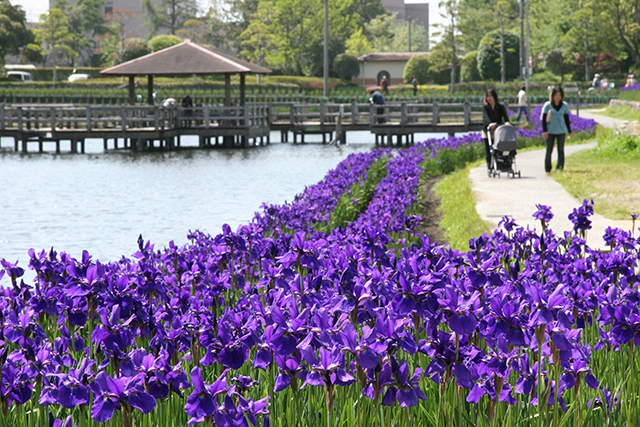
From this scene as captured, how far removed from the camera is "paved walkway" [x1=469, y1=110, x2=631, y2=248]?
814 centimetres

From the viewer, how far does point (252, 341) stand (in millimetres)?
2363

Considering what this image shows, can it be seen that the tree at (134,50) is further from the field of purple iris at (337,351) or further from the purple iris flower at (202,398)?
the purple iris flower at (202,398)

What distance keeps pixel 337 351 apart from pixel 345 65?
214 feet

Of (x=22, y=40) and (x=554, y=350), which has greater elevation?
(x=22, y=40)

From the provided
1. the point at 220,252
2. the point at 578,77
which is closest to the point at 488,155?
the point at 220,252

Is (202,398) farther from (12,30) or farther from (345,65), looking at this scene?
(12,30)

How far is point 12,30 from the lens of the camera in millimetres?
62875

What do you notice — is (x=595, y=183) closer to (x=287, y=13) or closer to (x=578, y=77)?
(x=578, y=77)

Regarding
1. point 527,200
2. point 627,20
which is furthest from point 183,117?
point 627,20

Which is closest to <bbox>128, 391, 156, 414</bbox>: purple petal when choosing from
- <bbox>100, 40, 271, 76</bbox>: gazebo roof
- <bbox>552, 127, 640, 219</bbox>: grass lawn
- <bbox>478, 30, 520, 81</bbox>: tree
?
<bbox>552, 127, 640, 219</bbox>: grass lawn

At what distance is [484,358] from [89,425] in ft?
4.18

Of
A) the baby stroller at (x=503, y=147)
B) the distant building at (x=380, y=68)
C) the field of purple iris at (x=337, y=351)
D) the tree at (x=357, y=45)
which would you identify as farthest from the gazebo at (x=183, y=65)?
the tree at (x=357, y=45)

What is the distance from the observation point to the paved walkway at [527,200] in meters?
8.14

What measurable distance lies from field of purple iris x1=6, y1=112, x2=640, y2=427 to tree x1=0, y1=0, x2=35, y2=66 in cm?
6393
